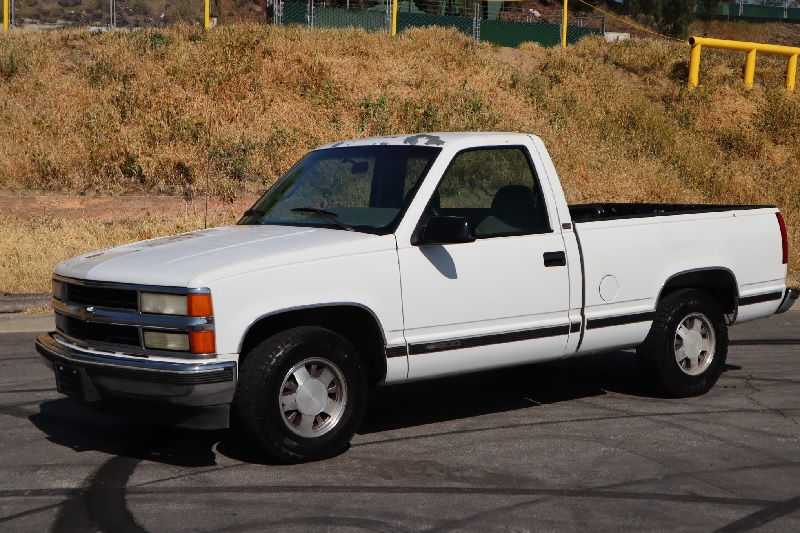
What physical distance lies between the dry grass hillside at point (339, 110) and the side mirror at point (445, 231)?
1084 cm

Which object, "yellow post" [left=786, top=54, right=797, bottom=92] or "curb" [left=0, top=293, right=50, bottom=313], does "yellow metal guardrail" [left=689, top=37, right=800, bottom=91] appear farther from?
"curb" [left=0, top=293, right=50, bottom=313]

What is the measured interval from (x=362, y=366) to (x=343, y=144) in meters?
1.88

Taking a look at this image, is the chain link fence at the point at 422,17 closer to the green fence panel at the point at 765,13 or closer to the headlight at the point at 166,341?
the green fence panel at the point at 765,13

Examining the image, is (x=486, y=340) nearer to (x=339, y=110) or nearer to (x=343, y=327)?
(x=343, y=327)

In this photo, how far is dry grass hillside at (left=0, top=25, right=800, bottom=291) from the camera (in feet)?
68.9

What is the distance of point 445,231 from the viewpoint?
21.9 feet

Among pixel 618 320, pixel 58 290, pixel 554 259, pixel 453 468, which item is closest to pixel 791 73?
pixel 618 320

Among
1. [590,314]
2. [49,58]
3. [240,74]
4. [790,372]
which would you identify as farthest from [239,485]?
[49,58]

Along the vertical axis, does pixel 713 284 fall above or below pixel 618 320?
above

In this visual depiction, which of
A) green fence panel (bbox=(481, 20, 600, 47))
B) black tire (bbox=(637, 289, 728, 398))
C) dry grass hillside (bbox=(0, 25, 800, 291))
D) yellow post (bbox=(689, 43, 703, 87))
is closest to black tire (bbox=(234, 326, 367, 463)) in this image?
black tire (bbox=(637, 289, 728, 398))

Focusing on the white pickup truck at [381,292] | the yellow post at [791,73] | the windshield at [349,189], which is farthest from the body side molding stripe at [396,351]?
the yellow post at [791,73]

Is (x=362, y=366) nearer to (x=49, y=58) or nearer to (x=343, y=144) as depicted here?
(x=343, y=144)

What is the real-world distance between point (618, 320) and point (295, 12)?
2516 cm

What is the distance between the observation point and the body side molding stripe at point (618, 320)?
24.8 feet
